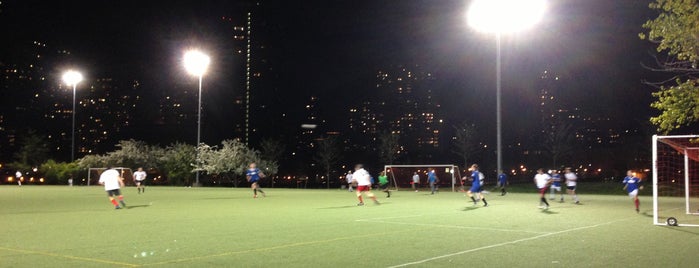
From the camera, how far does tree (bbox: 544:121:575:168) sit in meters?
62.5

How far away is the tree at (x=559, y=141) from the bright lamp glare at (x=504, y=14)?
33.7m

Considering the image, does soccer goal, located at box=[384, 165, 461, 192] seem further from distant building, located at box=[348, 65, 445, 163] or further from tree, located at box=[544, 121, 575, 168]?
distant building, located at box=[348, 65, 445, 163]

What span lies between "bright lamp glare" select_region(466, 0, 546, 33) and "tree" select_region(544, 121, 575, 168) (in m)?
33.7

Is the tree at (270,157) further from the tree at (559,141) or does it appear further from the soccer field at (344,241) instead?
the soccer field at (344,241)

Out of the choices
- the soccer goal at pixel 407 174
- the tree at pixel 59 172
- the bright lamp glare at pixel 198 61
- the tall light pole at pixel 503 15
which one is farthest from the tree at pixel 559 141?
the tree at pixel 59 172

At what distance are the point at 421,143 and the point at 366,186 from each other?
88.6m

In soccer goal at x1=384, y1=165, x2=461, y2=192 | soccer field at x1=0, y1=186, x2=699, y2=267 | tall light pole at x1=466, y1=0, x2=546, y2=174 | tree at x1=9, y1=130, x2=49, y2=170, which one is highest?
tall light pole at x1=466, y1=0, x2=546, y2=174

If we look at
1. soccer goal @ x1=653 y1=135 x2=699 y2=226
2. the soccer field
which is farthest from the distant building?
the soccer field

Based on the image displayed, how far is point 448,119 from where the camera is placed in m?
95.7

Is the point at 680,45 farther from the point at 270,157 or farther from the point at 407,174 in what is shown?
the point at 270,157

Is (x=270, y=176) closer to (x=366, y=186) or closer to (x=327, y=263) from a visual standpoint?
(x=366, y=186)

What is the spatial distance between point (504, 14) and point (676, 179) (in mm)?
16917

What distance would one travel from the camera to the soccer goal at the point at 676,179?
1680 cm

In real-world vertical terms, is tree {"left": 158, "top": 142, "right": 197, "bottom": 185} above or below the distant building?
below
